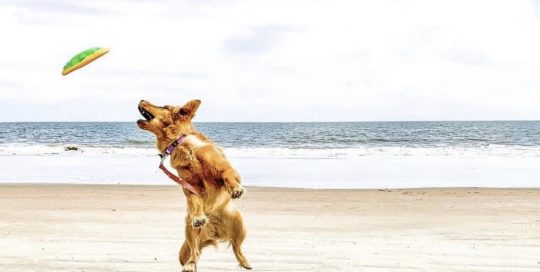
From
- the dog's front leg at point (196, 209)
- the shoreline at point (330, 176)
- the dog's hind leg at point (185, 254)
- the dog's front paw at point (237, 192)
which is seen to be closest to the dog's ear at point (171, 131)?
the dog's front leg at point (196, 209)

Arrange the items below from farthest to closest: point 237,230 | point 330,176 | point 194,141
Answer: point 330,176, point 237,230, point 194,141

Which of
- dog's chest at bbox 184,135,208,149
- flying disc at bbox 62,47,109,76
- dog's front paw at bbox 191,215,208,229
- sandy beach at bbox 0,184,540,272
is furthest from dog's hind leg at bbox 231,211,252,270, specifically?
sandy beach at bbox 0,184,540,272

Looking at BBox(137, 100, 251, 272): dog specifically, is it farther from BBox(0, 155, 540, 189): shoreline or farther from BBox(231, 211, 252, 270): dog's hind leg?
BBox(0, 155, 540, 189): shoreline

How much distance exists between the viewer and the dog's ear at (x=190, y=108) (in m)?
3.12

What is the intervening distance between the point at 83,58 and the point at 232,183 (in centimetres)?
87

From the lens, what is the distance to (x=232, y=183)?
305 cm

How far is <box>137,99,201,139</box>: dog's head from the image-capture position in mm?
3115

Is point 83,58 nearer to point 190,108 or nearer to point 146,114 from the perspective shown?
point 146,114

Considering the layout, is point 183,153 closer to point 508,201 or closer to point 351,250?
point 351,250

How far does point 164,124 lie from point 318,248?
192 inches

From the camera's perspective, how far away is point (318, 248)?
303 inches

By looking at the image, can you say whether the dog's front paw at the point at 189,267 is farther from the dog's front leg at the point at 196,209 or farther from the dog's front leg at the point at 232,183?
the dog's front leg at the point at 232,183

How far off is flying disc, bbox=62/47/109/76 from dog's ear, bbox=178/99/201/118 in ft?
1.49

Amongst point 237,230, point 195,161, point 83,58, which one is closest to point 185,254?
point 237,230
